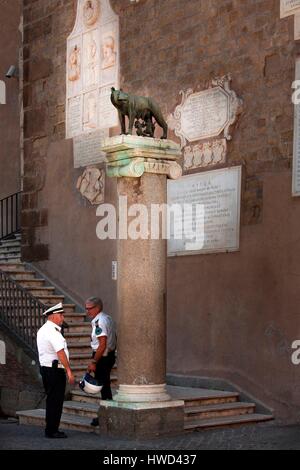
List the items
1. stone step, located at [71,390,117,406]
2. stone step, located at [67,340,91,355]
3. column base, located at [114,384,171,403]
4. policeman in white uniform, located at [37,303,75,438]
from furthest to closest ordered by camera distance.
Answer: stone step, located at [67,340,91,355], stone step, located at [71,390,117,406], policeman in white uniform, located at [37,303,75,438], column base, located at [114,384,171,403]

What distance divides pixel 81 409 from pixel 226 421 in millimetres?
1645

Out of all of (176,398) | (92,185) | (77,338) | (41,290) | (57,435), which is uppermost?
(92,185)

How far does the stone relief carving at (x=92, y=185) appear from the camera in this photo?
45.9ft

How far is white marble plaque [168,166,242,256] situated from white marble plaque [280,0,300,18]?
1849 millimetres

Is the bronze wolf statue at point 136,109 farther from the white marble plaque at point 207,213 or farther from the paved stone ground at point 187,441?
the paved stone ground at point 187,441

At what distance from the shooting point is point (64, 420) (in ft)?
34.5

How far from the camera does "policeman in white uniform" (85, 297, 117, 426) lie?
9.91 meters

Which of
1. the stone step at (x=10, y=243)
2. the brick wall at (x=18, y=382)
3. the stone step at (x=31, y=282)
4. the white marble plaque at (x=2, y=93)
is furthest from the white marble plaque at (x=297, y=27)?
the white marble plaque at (x=2, y=93)

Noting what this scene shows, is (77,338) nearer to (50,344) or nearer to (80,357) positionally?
(80,357)

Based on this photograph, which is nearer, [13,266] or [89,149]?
[89,149]

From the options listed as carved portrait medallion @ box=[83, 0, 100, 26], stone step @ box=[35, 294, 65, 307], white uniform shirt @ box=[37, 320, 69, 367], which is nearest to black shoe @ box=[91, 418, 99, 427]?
white uniform shirt @ box=[37, 320, 69, 367]

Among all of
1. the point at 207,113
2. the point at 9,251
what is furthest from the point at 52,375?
the point at 9,251

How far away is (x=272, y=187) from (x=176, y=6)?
315 cm

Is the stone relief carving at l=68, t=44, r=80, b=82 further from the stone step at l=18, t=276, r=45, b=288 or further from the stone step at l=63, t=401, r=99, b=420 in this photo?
the stone step at l=63, t=401, r=99, b=420
